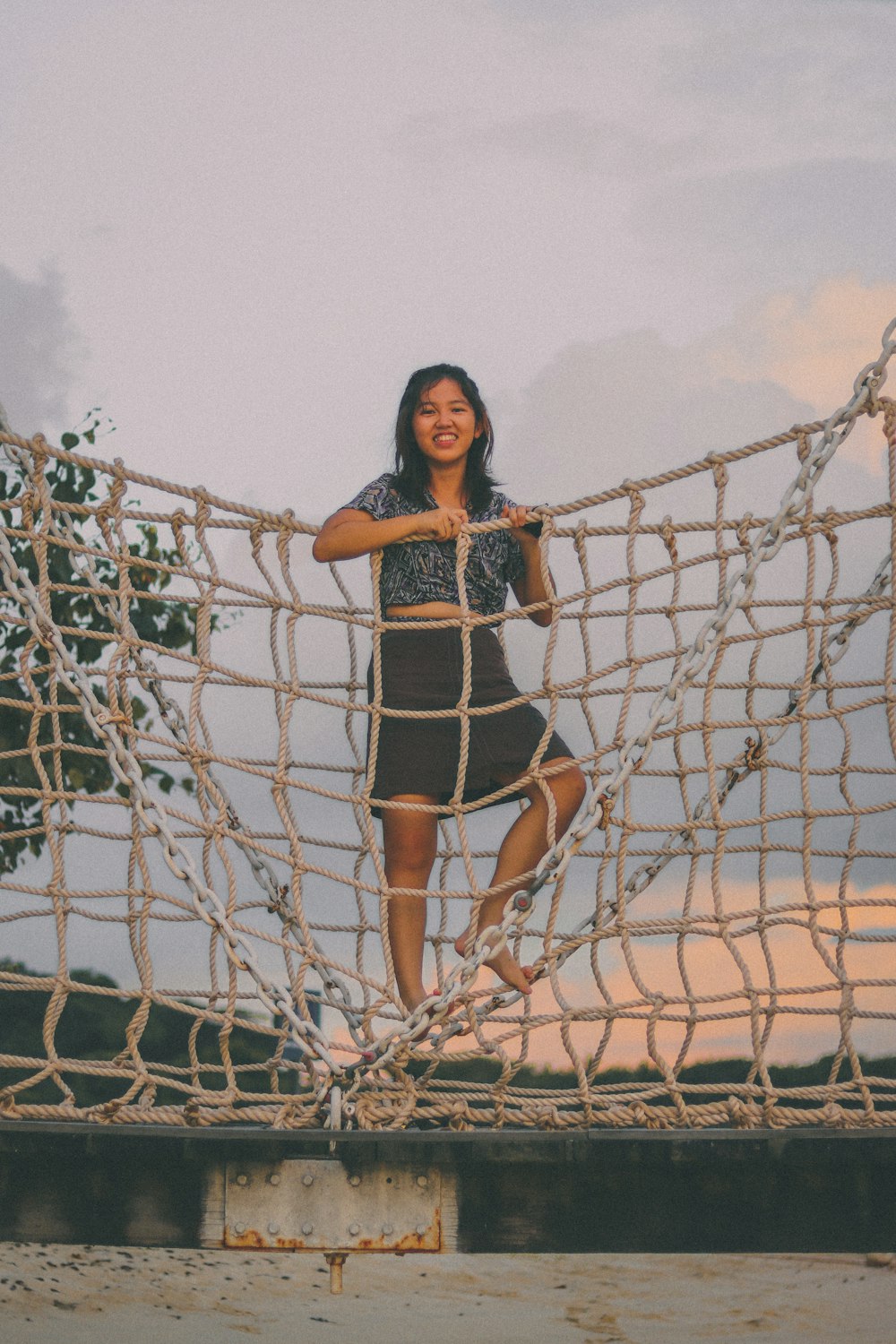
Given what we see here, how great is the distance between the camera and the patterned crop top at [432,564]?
7.79 feet

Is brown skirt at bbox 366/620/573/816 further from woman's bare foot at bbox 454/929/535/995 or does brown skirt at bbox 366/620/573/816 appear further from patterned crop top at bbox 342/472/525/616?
woman's bare foot at bbox 454/929/535/995

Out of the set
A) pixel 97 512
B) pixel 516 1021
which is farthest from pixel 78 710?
Result: pixel 516 1021

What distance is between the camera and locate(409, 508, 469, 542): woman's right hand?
208cm

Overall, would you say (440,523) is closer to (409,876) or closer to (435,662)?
(435,662)

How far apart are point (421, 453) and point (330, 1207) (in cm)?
128

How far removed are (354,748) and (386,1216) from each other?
944 millimetres

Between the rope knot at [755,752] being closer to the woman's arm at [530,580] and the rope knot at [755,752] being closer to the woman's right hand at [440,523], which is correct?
the woman's arm at [530,580]

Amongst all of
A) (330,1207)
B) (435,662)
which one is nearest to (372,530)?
(435,662)

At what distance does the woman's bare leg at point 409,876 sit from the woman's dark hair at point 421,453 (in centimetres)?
57

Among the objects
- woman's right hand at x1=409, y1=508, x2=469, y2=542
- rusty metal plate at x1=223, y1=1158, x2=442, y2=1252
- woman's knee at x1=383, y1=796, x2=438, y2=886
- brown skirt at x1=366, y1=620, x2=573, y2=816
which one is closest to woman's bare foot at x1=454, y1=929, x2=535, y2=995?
woman's knee at x1=383, y1=796, x2=438, y2=886

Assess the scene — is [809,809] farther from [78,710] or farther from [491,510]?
[78,710]

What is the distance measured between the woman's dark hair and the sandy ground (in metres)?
1.83

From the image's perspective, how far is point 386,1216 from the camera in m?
1.81

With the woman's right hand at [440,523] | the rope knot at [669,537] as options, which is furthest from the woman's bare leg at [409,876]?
the rope knot at [669,537]
